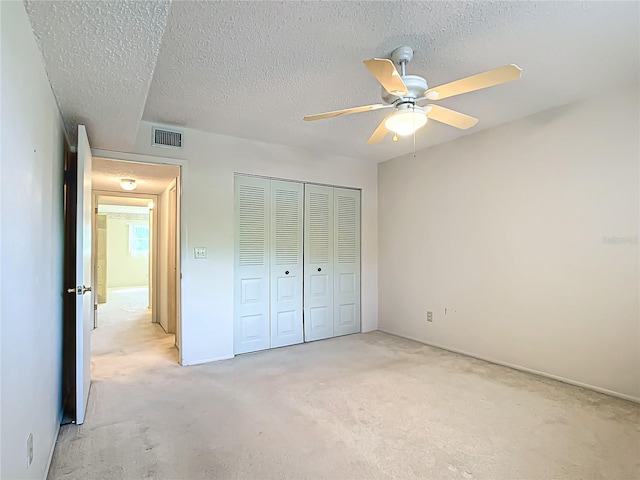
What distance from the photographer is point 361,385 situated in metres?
3.03

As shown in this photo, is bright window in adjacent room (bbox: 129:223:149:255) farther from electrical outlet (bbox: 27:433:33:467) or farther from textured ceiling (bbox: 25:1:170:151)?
electrical outlet (bbox: 27:433:33:467)

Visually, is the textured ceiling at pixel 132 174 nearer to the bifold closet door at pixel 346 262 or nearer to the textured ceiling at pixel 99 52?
the textured ceiling at pixel 99 52

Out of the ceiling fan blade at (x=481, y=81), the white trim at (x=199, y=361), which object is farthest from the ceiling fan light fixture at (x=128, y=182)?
the ceiling fan blade at (x=481, y=81)

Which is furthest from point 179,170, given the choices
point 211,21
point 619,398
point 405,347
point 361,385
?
point 619,398

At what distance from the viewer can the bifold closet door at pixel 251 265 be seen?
157 inches

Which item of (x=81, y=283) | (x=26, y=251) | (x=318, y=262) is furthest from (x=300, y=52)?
(x=318, y=262)

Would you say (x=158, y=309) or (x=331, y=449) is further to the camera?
(x=158, y=309)

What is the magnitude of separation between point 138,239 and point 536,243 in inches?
441

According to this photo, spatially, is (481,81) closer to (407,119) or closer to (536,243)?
(407,119)

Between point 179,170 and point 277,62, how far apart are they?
1859 millimetres

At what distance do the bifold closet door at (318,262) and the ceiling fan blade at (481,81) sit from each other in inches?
104

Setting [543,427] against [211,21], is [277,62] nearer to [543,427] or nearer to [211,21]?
[211,21]

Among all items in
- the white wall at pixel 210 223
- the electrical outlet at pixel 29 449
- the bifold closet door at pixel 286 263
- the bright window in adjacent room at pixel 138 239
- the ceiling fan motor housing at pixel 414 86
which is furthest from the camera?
the bright window in adjacent room at pixel 138 239

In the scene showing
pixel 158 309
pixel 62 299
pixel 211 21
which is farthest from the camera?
pixel 158 309
